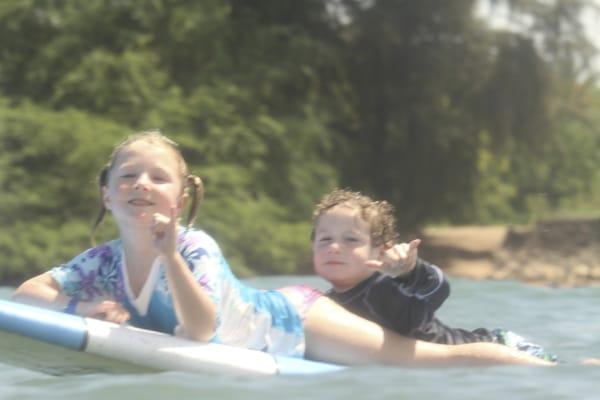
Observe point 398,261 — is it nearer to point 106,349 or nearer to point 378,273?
point 378,273

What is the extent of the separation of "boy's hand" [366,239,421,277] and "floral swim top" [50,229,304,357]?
274mm

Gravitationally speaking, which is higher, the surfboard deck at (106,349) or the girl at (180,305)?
the girl at (180,305)

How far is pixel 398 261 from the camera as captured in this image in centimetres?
301

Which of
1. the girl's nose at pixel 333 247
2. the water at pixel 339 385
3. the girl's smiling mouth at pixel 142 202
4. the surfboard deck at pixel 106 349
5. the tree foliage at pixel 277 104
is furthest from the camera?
the tree foliage at pixel 277 104

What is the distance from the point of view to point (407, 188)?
13688mm

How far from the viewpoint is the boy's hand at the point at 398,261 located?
300cm

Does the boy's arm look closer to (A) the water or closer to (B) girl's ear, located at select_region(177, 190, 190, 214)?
(A) the water

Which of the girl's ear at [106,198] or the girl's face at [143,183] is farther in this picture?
the girl's ear at [106,198]

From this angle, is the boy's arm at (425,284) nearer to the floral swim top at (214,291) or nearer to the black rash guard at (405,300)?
the black rash guard at (405,300)

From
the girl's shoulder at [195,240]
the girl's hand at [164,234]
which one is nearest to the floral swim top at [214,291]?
the girl's shoulder at [195,240]

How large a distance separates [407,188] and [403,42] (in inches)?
71.6

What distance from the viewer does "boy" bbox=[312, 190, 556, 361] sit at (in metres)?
3.06

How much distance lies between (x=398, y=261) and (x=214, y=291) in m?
0.53

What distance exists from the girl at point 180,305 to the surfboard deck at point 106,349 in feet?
0.30
